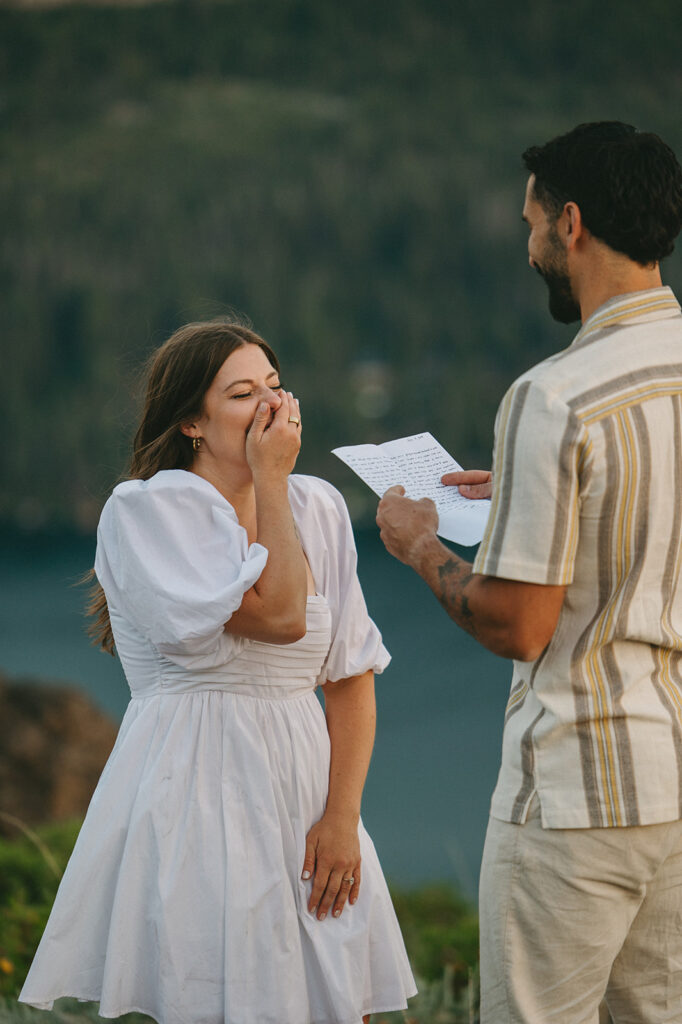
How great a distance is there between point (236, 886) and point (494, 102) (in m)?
16.7

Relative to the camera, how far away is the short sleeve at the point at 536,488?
1452 mm

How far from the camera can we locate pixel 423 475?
1.91m

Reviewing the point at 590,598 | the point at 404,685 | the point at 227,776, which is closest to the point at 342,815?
the point at 227,776

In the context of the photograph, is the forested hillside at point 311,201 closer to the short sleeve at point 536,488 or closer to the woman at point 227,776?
the woman at point 227,776

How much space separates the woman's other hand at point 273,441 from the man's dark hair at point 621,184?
0.60m

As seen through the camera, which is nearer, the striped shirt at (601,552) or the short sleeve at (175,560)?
the striped shirt at (601,552)

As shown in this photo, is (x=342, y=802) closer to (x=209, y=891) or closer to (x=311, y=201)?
(x=209, y=891)

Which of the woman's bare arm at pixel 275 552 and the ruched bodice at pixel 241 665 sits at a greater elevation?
the woman's bare arm at pixel 275 552

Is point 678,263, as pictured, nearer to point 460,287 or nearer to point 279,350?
point 460,287

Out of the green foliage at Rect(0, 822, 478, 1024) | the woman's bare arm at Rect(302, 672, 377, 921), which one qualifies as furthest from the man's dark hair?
the green foliage at Rect(0, 822, 478, 1024)

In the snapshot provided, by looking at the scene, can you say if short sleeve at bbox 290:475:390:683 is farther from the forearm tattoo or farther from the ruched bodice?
the forearm tattoo

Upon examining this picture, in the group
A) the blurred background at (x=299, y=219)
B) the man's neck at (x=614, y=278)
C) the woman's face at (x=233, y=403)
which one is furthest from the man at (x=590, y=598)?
the blurred background at (x=299, y=219)

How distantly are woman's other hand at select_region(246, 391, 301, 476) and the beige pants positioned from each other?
0.71 metres

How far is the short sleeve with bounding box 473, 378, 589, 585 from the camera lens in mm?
1452
